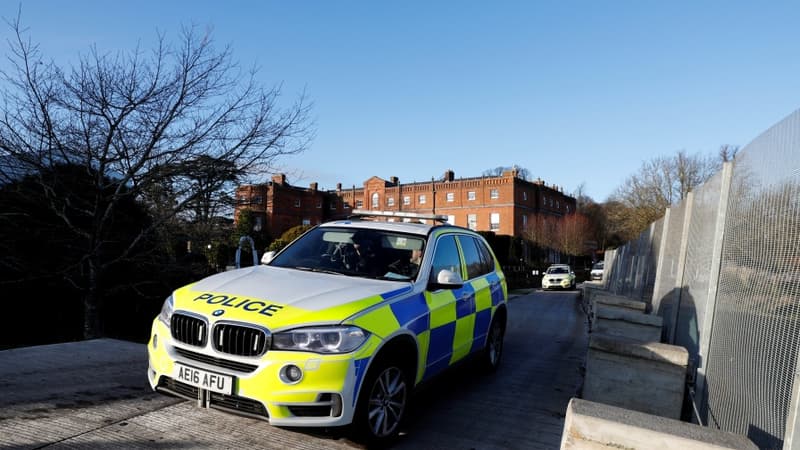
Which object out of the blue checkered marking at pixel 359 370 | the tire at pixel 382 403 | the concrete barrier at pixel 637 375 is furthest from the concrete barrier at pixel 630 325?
the blue checkered marking at pixel 359 370

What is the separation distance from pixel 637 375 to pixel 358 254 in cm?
274

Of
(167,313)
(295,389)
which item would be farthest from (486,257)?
(167,313)

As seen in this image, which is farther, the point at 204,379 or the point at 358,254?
the point at 358,254

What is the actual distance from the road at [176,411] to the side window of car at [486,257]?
1358mm

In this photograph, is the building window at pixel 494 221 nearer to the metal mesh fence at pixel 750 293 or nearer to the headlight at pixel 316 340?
the metal mesh fence at pixel 750 293

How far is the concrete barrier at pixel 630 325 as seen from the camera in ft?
18.0

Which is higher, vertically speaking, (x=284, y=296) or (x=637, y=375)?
(x=284, y=296)

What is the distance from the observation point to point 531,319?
12766 mm

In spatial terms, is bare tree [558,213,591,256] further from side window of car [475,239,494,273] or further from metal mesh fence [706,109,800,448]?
metal mesh fence [706,109,800,448]

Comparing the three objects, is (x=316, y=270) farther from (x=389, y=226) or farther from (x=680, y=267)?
(x=680, y=267)

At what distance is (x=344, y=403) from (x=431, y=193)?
56346 mm

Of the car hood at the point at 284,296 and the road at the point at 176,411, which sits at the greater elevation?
the car hood at the point at 284,296

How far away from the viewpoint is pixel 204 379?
10.6 feet

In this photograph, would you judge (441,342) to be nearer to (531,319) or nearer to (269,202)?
(269,202)
